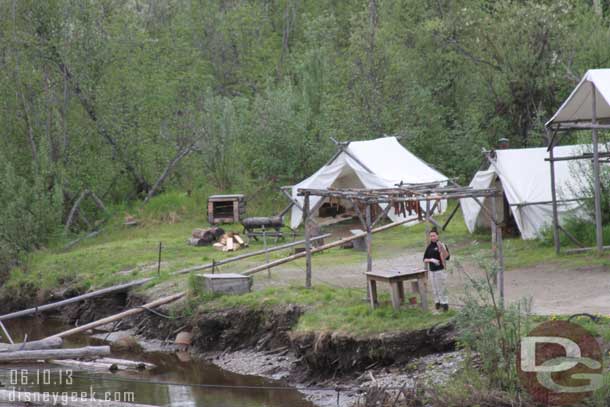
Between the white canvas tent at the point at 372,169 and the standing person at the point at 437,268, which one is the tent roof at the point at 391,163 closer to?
the white canvas tent at the point at 372,169

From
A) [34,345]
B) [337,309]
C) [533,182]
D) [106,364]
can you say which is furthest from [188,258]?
[337,309]

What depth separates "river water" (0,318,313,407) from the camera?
14.9 metres

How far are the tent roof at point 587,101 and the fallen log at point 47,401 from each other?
451 inches

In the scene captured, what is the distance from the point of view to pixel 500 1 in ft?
122

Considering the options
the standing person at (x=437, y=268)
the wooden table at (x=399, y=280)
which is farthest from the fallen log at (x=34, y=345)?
the standing person at (x=437, y=268)

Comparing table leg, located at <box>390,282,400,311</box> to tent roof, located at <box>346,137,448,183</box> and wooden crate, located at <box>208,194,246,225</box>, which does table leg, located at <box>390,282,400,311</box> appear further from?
wooden crate, located at <box>208,194,246,225</box>

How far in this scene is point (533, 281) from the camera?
731 inches

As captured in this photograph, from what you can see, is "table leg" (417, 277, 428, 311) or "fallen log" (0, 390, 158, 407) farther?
"table leg" (417, 277, 428, 311)

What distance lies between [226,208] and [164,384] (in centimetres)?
1453

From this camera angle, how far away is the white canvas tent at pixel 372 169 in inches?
1081

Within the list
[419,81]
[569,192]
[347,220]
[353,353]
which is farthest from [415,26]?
[353,353]

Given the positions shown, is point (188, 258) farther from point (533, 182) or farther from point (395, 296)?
point (395, 296)

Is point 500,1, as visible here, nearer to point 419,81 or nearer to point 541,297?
point 419,81

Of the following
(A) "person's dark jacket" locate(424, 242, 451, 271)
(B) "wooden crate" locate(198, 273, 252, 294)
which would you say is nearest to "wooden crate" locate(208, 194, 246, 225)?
(B) "wooden crate" locate(198, 273, 252, 294)
